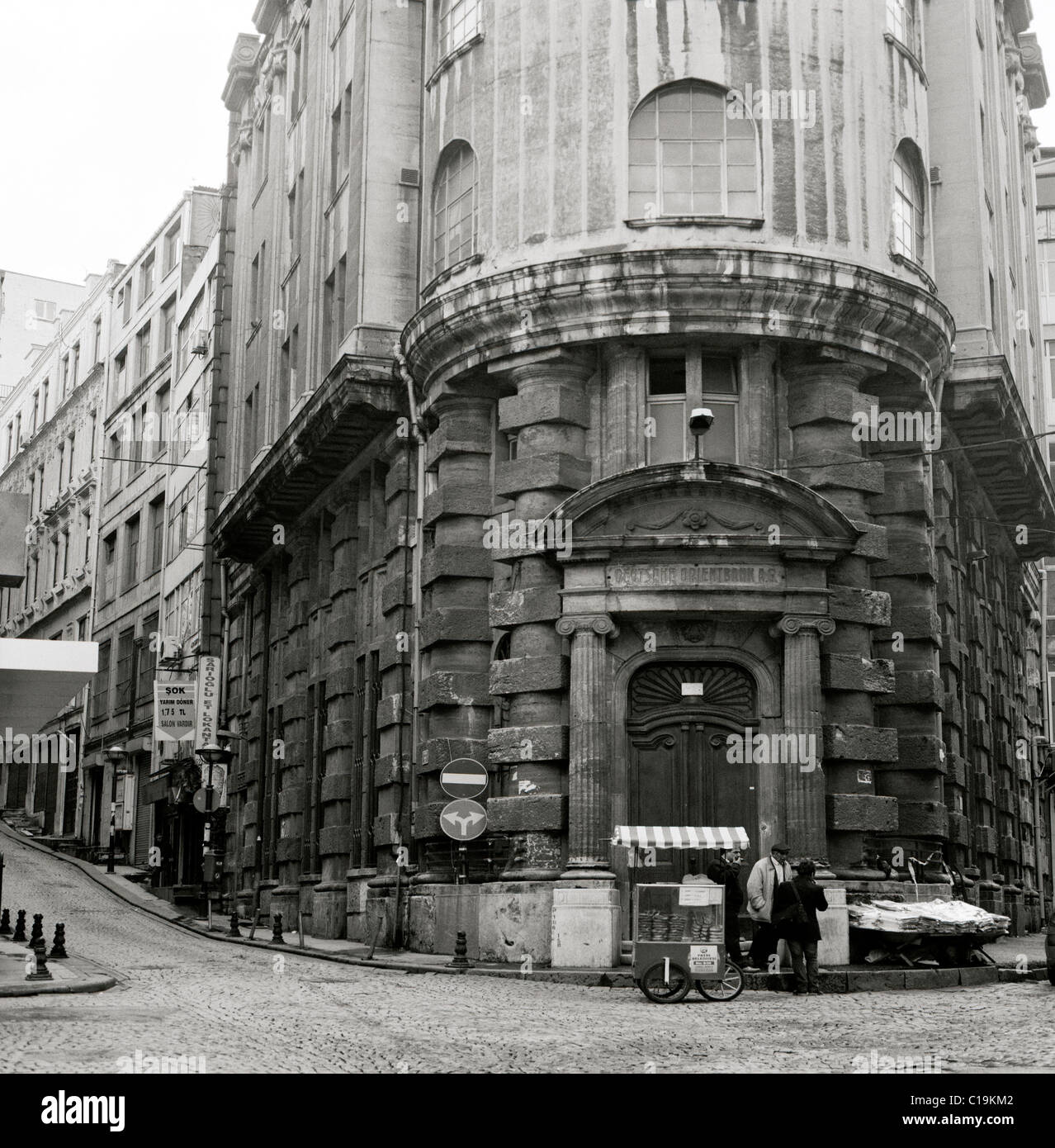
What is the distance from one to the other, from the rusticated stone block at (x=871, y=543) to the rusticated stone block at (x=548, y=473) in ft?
14.4

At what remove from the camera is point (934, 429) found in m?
29.0

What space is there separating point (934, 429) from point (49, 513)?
5189 centimetres

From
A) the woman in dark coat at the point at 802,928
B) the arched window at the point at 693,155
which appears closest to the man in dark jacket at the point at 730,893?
the woman in dark coat at the point at 802,928

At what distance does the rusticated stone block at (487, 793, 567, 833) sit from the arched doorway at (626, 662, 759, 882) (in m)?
1.10

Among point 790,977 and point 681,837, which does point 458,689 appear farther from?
point 790,977

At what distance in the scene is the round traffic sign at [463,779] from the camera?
2433 centimetres

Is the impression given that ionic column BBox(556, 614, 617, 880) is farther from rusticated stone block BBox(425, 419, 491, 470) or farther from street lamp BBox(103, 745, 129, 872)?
street lamp BBox(103, 745, 129, 872)

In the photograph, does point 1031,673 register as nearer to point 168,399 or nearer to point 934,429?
point 934,429

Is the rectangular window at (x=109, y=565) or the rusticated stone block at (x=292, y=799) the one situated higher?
the rectangular window at (x=109, y=565)

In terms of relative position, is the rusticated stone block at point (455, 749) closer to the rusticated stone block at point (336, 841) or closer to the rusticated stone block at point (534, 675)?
the rusticated stone block at point (534, 675)

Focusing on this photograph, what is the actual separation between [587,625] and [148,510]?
120 feet

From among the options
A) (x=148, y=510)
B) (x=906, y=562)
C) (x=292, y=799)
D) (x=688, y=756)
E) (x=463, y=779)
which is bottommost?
(x=463, y=779)

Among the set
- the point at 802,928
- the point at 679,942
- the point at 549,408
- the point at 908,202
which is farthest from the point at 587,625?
the point at 908,202

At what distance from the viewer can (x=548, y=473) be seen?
26922mm
